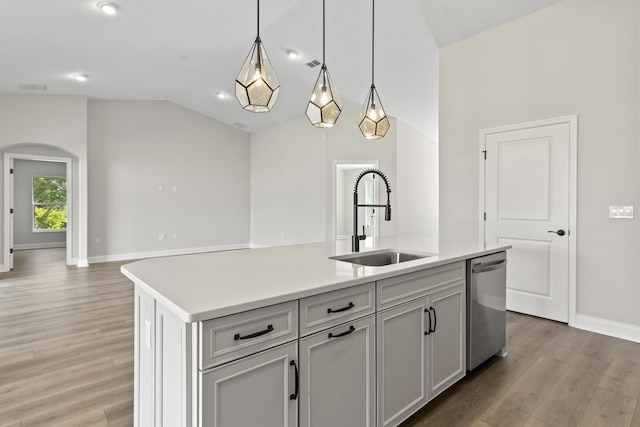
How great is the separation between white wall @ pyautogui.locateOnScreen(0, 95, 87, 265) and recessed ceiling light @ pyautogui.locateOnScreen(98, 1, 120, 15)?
355 centimetres

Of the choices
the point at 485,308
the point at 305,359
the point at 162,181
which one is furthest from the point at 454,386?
the point at 162,181

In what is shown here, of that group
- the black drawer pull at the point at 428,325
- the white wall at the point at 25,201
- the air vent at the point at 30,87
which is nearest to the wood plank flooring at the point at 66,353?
the black drawer pull at the point at 428,325

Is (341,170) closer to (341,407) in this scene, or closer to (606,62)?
(606,62)

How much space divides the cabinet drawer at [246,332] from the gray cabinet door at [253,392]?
0.03m

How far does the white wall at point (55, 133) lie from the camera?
5926 mm

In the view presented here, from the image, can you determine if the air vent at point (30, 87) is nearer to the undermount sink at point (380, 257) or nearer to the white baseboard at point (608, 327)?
the undermount sink at point (380, 257)

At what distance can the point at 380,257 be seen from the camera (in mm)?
2453

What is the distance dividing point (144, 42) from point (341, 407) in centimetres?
494

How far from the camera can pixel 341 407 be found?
148 cm

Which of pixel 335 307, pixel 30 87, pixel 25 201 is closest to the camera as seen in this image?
pixel 335 307

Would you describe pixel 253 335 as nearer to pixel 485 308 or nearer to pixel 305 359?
pixel 305 359

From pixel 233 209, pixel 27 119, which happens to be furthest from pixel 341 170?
pixel 27 119

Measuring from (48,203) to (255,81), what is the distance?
10425 millimetres

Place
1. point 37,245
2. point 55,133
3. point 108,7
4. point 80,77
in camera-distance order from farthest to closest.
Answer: point 37,245, point 55,133, point 80,77, point 108,7
